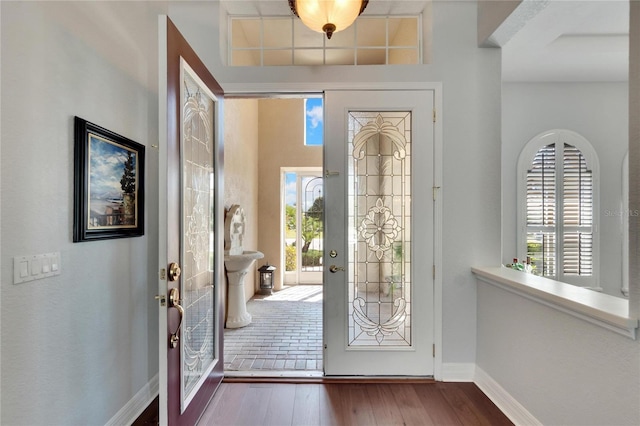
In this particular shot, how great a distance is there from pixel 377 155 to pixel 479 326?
1.60 meters

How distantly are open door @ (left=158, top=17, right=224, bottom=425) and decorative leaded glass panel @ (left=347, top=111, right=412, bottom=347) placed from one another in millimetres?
1071

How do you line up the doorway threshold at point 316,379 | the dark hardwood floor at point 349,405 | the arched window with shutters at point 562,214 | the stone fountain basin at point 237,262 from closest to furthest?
the dark hardwood floor at point 349,405, the doorway threshold at point 316,379, the stone fountain basin at point 237,262, the arched window with shutters at point 562,214

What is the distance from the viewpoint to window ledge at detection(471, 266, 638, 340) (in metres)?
1.26

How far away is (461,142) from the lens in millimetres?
2400

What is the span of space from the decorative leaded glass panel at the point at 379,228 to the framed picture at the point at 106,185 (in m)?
1.54

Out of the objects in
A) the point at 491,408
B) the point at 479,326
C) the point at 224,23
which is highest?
the point at 224,23

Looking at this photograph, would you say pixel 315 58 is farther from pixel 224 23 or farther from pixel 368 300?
pixel 368 300

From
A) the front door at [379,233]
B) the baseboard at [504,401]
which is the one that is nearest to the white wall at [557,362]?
the baseboard at [504,401]

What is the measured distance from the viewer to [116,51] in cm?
179

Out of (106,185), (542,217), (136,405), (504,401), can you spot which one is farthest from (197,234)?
(542,217)

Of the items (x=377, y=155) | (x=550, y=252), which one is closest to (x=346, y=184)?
(x=377, y=155)

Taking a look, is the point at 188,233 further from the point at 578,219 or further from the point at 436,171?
the point at 578,219

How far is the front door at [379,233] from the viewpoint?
2389 mm

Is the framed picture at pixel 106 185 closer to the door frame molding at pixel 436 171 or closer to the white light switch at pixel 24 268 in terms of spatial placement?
the white light switch at pixel 24 268
